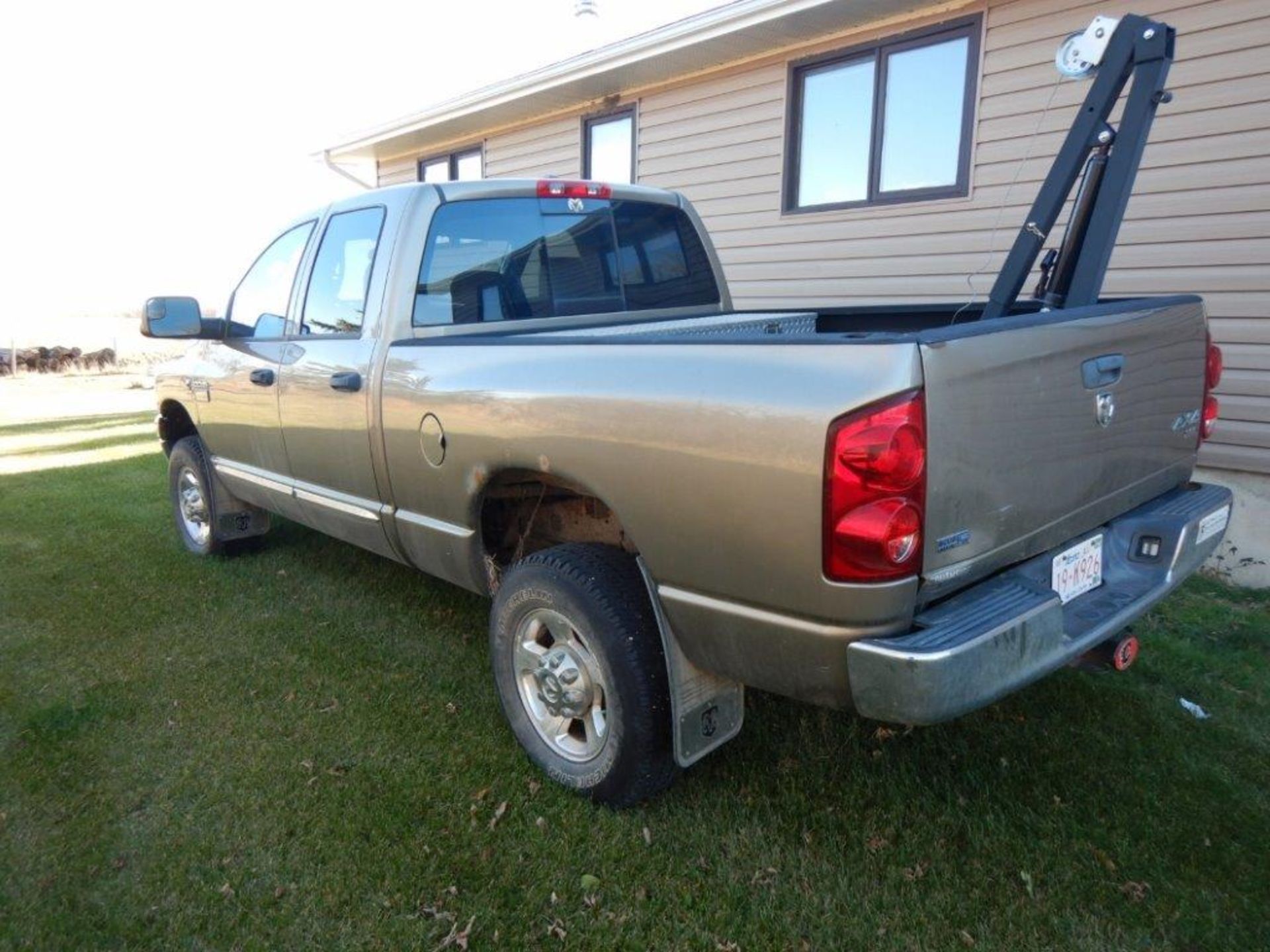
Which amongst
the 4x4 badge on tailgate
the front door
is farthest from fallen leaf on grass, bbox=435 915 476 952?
the front door

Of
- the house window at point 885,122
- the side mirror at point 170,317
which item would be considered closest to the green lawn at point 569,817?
the side mirror at point 170,317

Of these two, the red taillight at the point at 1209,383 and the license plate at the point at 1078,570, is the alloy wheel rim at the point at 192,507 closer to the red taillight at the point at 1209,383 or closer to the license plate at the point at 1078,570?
the license plate at the point at 1078,570

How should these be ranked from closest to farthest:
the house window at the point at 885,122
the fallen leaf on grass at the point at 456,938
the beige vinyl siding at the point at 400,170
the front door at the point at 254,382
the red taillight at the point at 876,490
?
the red taillight at the point at 876,490 < the fallen leaf on grass at the point at 456,938 < the front door at the point at 254,382 < the house window at the point at 885,122 < the beige vinyl siding at the point at 400,170

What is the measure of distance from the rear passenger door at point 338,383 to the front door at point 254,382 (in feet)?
0.51

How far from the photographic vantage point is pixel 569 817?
281 centimetres

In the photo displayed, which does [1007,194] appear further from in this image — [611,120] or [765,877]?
[765,877]

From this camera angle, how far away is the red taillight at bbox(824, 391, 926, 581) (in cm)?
192

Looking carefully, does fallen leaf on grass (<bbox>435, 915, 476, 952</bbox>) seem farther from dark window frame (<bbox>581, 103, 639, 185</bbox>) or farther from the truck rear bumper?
dark window frame (<bbox>581, 103, 639, 185</bbox>)

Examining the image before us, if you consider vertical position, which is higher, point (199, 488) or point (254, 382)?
point (254, 382)

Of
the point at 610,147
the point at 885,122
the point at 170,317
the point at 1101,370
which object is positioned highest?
the point at 610,147

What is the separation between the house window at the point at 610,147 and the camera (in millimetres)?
8539

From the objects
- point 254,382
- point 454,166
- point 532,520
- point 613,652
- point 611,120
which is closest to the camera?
point 613,652

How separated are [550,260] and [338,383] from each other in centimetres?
104

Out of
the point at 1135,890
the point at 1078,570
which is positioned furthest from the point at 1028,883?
the point at 1078,570
